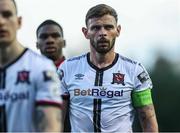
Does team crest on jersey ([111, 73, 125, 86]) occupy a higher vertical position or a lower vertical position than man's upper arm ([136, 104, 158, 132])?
higher

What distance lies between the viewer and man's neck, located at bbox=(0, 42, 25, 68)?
8008 millimetres

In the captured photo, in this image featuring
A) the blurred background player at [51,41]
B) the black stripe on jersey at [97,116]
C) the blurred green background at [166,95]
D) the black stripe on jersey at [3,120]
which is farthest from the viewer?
the blurred green background at [166,95]

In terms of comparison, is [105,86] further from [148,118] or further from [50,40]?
[50,40]

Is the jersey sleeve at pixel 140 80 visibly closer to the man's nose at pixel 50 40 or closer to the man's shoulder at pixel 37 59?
the man's nose at pixel 50 40

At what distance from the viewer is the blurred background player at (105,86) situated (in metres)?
11.3

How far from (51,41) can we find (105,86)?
1468 millimetres

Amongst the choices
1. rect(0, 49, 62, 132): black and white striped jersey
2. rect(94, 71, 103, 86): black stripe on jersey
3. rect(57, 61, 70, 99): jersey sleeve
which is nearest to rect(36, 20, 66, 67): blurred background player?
rect(57, 61, 70, 99): jersey sleeve

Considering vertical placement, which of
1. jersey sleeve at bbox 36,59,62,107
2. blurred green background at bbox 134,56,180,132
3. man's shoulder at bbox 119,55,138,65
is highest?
blurred green background at bbox 134,56,180,132

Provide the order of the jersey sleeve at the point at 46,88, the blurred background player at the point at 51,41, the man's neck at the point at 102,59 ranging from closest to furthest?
the jersey sleeve at the point at 46,88 → the man's neck at the point at 102,59 → the blurred background player at the point at 51,41

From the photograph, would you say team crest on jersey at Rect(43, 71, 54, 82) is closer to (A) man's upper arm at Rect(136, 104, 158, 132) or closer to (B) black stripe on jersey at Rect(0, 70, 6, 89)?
(B) black stripe on jersey at Rect(0, 70, 6, 89)

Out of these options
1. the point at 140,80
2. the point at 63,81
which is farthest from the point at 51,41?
the point at 140,80

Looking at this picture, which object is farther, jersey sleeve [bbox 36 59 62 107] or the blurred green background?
the blurred green background

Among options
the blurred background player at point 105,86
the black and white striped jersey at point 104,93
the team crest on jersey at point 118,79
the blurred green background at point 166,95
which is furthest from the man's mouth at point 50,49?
the blurred green background at point 166,95

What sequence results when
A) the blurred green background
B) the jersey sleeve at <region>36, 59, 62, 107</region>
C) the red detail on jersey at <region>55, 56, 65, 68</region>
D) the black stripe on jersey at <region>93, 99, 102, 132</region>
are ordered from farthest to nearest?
the blurred green background < the red detail on jersey at <region>55, 56, 65, 68</region> < the black stripe on jersey at <region>93, 99, 102, 132</region> < the jersey sleeve at <region>36, 59, 62, 107</region>
